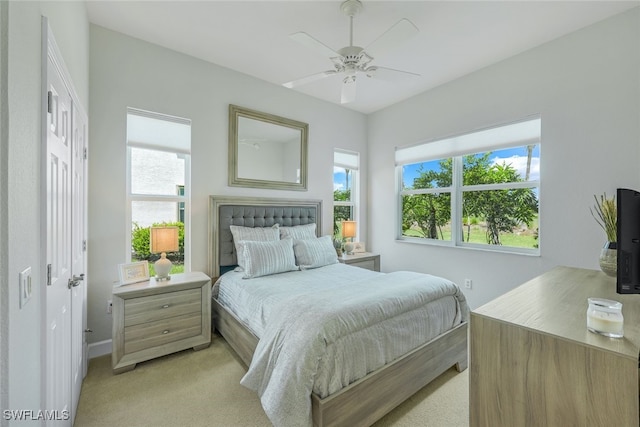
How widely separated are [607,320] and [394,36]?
197cm

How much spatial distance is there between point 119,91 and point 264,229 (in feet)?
6.44

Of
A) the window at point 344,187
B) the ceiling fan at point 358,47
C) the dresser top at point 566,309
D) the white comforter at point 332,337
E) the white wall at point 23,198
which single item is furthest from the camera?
the window at point 344,187

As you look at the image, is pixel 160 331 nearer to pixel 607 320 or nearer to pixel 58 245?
pixel 58 245

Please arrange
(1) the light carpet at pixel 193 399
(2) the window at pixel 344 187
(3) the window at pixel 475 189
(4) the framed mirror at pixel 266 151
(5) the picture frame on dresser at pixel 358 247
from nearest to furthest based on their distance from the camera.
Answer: (1) the light carpet at pixel 193 399, (3) the window at pixel 475 189, (4) the framed mirror at pixel 266 151, (5) the picture frame on dresser at pixel 358 247, (2) the window at pixel 344 187

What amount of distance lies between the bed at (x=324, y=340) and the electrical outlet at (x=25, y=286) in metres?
1.15

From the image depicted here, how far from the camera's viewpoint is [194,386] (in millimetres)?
2105

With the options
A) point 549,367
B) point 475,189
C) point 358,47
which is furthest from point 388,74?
point 549,367

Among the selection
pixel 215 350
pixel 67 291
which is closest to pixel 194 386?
pixel 215 350

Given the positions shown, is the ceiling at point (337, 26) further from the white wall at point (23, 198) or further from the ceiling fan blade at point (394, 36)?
the white wall at point (23, 198)

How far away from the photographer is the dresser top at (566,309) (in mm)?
916

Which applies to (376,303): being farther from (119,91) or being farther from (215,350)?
(119,91)

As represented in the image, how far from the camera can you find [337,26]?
8.13ft

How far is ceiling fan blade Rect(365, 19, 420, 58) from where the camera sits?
1830 millimetres

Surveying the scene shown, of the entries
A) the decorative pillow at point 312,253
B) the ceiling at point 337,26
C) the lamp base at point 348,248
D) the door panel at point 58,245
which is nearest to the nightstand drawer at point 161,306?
the door panel at point 58,245
